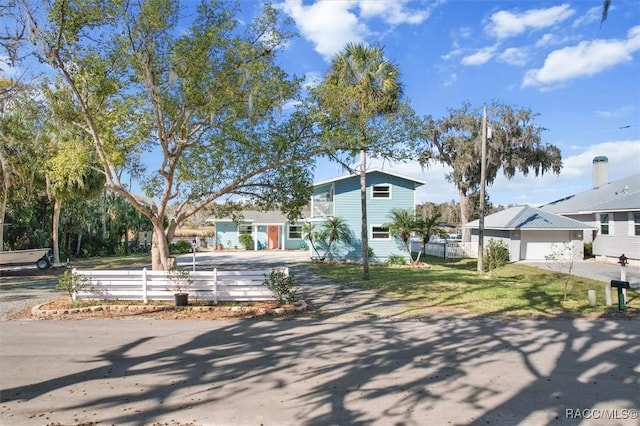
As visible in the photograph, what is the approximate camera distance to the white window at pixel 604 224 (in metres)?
24.8

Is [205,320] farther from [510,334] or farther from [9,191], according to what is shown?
[9,191]

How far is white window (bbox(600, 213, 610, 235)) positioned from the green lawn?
26.0 feet

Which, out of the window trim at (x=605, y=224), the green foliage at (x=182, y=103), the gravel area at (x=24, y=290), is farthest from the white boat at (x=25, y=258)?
the window trim at (x=605, y=224)

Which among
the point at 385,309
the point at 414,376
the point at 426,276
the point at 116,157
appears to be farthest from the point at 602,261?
the point at 116,157

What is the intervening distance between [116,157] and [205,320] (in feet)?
14.8

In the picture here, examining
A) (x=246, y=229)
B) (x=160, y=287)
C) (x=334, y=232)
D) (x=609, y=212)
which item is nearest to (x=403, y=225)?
(x=334, y=232)

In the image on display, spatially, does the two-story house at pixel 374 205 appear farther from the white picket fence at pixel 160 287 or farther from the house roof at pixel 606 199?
the white picket fence at pixel 160 287

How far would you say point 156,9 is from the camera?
920 cm

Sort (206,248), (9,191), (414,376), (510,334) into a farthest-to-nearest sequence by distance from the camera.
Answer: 1. (206,248)
2. (9,191)
3. (510,334)
4. (414,376)

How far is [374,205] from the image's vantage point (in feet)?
82.5

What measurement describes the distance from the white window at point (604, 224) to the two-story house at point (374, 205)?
1093 cm

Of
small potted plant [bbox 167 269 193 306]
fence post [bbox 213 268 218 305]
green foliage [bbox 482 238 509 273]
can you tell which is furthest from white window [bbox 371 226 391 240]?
small potted plant [bbox 167 269 193 306]

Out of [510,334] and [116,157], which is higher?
[116,157]

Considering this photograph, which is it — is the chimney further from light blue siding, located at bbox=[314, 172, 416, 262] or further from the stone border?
the stone border
